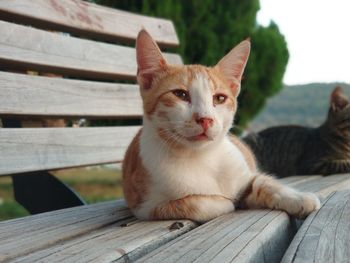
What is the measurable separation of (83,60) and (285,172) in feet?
7.00

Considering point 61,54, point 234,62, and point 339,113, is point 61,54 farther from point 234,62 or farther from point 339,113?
point 339,113

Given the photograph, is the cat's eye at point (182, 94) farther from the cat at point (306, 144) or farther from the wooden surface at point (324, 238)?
the cat at point (306, 144)

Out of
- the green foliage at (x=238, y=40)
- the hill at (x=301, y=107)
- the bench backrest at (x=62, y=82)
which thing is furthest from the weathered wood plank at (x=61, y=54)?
the hill at (x=301, y=107)

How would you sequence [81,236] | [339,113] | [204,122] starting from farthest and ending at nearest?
[339,113], [204,122], [81,236]

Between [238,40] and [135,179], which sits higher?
[238,40]

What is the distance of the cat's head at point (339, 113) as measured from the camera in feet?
13.8

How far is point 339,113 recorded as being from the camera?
427 cm

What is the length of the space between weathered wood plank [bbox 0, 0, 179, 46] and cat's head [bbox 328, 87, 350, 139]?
1.52 m

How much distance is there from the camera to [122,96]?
3076mm

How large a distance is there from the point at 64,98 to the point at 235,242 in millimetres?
1626

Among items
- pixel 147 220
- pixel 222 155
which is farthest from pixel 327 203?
pixel 147 220

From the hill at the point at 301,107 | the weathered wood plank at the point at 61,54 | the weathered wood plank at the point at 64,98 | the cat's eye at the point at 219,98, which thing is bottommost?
the hill at the point at 301,107

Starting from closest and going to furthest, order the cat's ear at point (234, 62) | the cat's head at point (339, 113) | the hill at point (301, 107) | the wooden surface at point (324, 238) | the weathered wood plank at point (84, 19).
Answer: the wooden surface at point (324, 238) → the cat's ear at point (234, 62) → the weathered wood plank at point (84, 19) → the cat's head at point (339, 113) → the hill at point (301, 107)

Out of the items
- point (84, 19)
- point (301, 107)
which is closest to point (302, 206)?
point (84, 19)
